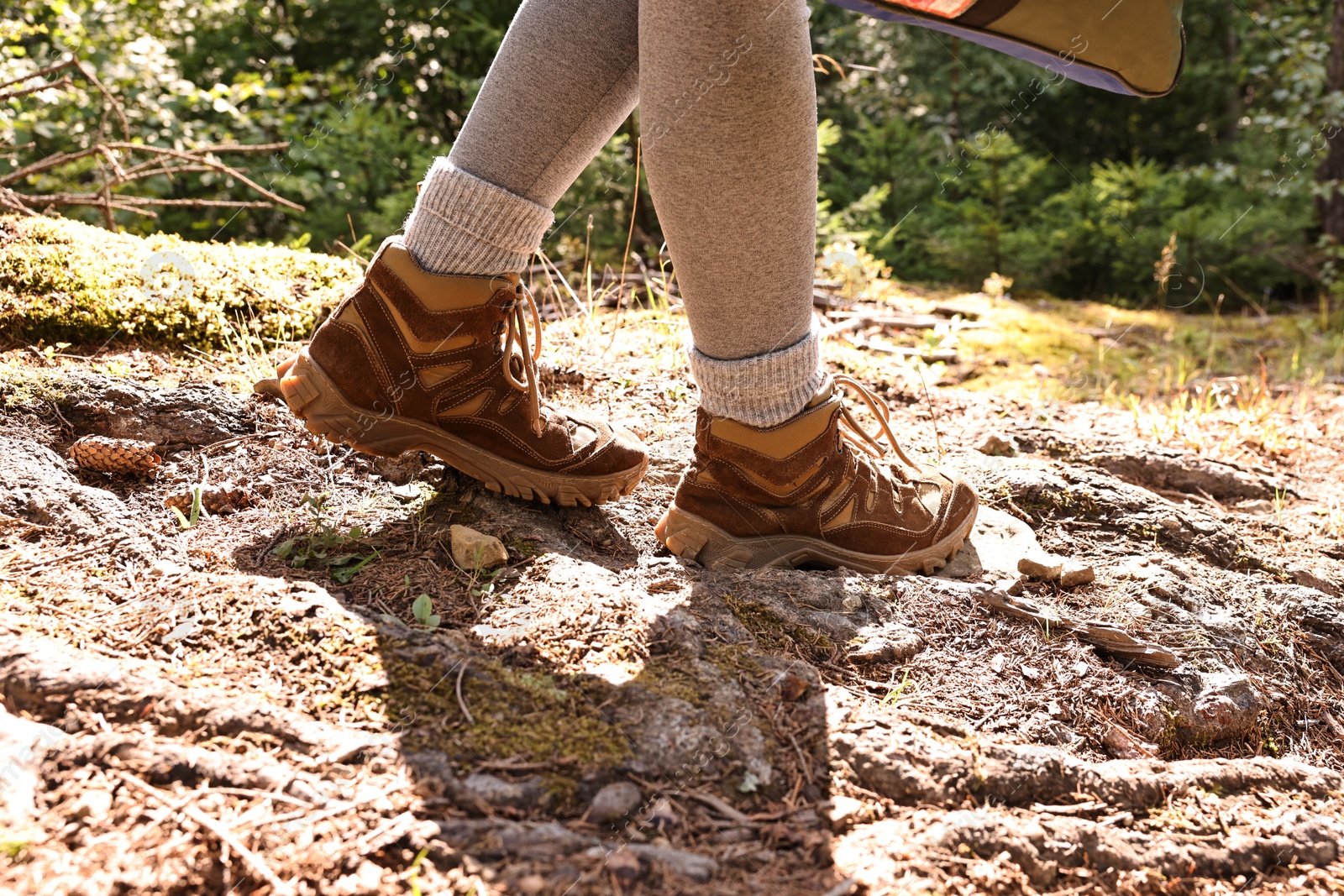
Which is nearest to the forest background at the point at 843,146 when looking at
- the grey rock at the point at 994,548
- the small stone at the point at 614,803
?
the grey rock at the point at 994,548

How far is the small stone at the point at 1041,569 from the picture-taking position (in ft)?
5.97

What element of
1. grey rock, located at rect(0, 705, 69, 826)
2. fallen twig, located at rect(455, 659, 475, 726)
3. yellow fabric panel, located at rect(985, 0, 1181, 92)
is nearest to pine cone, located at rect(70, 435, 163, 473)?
grey rock, located at rect(0, 705, 69, 826)

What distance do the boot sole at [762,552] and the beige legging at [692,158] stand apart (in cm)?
26

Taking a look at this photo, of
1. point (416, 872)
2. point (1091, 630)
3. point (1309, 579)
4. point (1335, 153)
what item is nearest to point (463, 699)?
point (416, 872)

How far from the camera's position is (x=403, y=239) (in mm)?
1642

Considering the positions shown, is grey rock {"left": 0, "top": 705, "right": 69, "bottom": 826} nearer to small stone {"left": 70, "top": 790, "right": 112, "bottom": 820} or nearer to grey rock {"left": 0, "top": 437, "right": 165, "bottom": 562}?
small stone {"left": 70, "top": 790, "right": 112, "bottom": 820}

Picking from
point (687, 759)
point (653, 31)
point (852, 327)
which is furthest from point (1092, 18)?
point (852, 327)

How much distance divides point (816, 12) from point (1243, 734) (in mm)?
6798

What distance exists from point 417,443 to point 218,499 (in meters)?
0.39

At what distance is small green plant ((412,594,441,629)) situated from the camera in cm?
135

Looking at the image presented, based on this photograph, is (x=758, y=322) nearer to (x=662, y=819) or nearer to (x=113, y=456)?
(x=662, y=819)

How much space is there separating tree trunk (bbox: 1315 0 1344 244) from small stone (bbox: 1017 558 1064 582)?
19.7ft

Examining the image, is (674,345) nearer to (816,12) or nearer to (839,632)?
(839,632)

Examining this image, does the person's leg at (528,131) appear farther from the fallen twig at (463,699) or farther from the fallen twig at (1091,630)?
the fallen twig at (1091,630)
